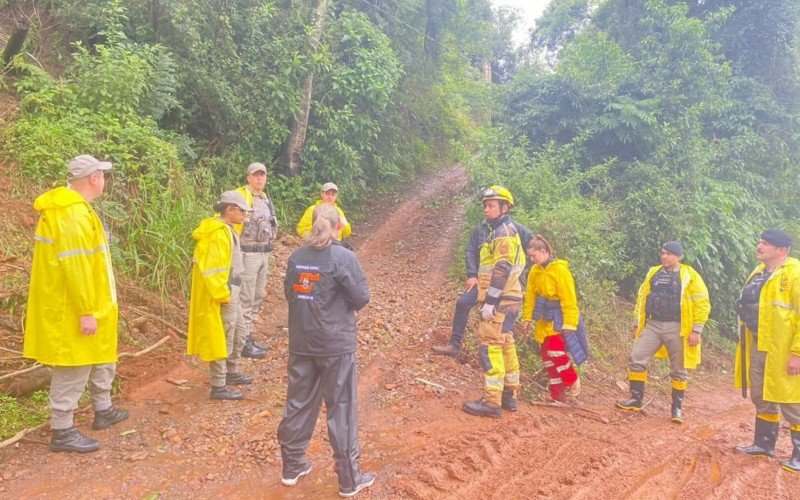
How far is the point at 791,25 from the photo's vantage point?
1312cm

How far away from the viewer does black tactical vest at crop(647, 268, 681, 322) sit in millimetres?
5738

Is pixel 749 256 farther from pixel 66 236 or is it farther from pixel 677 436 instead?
pixel 66 236

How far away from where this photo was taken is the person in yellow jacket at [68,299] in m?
3.74

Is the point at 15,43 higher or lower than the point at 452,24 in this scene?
lower

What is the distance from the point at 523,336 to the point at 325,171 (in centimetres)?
617

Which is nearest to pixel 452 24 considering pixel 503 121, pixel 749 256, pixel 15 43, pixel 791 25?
pixel 503 121

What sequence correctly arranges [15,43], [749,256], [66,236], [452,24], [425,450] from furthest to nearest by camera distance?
1. [452,24]
2. [749,256]
3. [15,43]
4. [425,450]
5. [66,236]

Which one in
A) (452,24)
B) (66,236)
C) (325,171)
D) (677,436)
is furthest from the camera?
(452,24)

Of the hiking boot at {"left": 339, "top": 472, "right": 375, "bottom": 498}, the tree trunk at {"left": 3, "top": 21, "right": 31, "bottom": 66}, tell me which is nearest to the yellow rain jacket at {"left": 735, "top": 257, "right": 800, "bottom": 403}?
the hiking boot at {"left": 339, "top": 472, "right": 375, "bottom": 498}

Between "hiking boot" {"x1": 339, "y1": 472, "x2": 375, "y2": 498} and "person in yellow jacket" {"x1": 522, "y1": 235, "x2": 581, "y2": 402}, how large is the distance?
284cm

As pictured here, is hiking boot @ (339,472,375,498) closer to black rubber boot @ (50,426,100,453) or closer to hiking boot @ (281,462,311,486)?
hiking boot @ (281,462,311,486)

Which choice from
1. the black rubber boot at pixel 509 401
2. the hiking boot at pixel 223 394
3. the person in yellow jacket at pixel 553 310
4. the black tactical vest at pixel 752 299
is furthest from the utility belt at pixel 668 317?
the hiking boot at pixel 223 394

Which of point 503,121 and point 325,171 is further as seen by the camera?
point 503,121

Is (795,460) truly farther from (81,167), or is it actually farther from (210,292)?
(81,167)
